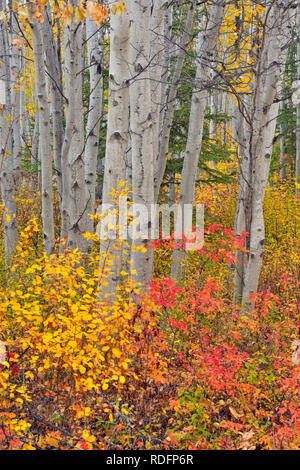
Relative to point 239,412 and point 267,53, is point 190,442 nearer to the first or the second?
point 239,412

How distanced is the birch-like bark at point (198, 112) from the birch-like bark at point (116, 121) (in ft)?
5.48

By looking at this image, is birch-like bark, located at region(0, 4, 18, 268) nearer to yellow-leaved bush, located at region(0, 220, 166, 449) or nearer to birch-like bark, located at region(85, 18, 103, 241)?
birch-like bark, located at region(85, 18, 103, 241)

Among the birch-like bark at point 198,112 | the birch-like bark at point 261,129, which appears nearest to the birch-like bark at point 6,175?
the birch-like bark at point 198,112

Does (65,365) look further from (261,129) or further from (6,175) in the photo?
(6,175)

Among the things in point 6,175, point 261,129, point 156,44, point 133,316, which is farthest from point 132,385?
point 156,44

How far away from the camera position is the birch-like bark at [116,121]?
3248 mm

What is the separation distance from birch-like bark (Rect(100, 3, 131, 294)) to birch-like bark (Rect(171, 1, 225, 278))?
65.8 inches

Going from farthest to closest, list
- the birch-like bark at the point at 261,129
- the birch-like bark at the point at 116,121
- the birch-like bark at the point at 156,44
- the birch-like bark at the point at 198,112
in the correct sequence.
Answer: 1. the birch-like bark at the point at 198,112
2. the birch-like bark at the point at 156,44
3. the birch-like bark at the point at 261,129
4. the birch-like bark at the point at 116,121

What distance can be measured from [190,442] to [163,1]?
4.61 metres

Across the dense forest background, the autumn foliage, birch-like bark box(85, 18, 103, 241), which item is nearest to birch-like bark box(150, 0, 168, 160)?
the dense forest background

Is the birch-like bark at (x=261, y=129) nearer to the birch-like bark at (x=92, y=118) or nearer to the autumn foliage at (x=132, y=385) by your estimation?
the autumn foliage at (x=132, y=385)

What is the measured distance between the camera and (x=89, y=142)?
19.6 feet

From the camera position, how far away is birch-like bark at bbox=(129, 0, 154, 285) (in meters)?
3.46

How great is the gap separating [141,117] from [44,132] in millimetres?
1672
